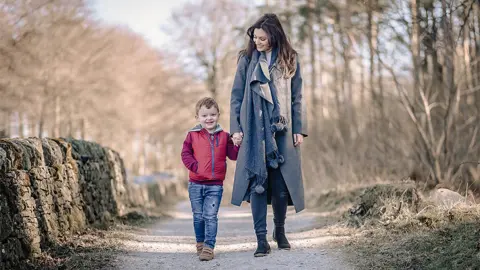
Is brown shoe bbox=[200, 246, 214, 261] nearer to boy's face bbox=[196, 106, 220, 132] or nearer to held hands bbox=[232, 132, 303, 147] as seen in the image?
held hands bbox=[232, 132, 303, 147]

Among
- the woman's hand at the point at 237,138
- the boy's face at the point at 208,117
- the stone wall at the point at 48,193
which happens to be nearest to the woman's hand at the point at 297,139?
the woman's hand at the point at 237,138

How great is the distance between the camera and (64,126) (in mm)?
23406

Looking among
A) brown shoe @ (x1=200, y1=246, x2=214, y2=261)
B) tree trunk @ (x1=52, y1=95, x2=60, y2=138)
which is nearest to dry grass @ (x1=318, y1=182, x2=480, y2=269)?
brown shoe @ (x1=200, y1=246, x2=214, y2=261)

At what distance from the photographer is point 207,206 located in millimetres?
5543

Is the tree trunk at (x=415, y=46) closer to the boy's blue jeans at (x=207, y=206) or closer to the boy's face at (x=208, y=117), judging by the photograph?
the boy's face at (x=208, y=117)

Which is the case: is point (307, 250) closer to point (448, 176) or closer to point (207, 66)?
point (448, 176)

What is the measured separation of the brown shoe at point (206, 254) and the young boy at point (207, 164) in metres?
0.02

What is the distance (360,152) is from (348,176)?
191 cm

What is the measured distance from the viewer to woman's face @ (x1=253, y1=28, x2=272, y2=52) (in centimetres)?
545

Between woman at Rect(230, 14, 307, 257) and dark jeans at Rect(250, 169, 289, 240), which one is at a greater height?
woman at Rect(230, 14, 307, 257)

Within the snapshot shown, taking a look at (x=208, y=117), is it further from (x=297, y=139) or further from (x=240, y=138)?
(x=297, y=139)

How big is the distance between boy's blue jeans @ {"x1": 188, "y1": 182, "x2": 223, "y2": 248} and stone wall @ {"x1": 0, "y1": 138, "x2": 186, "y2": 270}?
54.3 inches

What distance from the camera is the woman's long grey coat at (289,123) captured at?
5367 millimetres

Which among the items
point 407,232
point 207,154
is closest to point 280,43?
point 207,154
